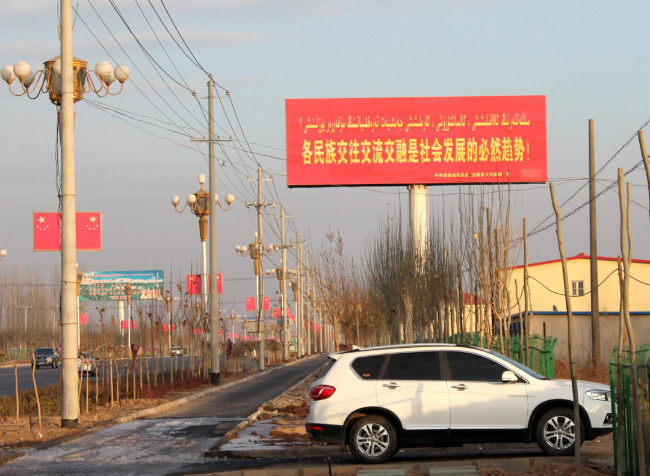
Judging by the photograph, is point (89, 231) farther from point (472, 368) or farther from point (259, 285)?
point (472, 368)

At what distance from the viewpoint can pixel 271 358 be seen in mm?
64312

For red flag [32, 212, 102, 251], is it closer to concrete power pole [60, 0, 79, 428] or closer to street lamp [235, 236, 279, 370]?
street lamp [235, 236, 279, 370]

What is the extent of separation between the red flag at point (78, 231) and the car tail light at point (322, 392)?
39.0m

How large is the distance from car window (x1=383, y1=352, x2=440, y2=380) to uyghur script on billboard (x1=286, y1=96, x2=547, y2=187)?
30.6 meters

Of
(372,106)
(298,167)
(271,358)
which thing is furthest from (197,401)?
(271,358)

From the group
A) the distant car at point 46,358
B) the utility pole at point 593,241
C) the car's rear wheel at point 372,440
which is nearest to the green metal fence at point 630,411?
the car's rear wheel at point 372,440

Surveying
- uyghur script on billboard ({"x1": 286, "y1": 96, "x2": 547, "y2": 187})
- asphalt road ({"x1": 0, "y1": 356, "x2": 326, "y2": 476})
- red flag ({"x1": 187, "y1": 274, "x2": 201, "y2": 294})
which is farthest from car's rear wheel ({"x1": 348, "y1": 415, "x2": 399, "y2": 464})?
uyghur script on billboard ({"x1": 286, "y1": 96, "x2": 547, "y2": 187})

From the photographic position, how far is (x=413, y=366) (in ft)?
41.6

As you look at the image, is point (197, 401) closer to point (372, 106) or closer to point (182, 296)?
point (182, 296)

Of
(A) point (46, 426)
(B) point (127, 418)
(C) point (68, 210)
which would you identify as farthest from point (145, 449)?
(C) point (68, 210)

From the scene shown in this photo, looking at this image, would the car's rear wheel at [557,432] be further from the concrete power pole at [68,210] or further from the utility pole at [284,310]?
the utility pole at [284,310]

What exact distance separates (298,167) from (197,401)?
748 inches

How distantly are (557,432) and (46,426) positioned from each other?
1050 cm

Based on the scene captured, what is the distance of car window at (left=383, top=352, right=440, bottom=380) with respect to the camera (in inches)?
496
